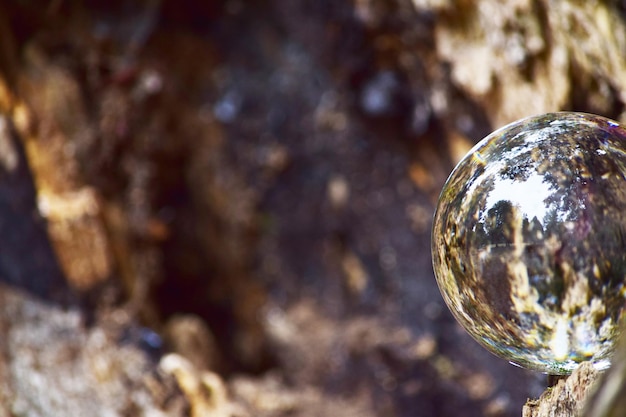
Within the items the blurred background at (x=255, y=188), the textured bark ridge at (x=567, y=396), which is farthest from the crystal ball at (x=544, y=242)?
the blurred background at (x=255, y=188)

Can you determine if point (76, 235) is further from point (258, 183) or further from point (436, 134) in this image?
point (436, 134)

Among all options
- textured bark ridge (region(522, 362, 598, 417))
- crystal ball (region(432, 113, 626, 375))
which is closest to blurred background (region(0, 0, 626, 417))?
textured bark ridge (region(522, 362, 598, 417))

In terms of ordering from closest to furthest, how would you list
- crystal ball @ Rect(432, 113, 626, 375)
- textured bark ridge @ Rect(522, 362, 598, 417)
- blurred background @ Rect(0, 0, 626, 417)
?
crystal ball @ Rect(432, 113, 626, 375)
textured bark ridge @ Rect(522, 362, 598, 417)
blurred background @ Rect(0, 0, 626, 417)

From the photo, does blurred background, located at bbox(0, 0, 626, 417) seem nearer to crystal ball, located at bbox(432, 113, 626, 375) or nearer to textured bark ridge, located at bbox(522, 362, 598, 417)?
textured bark ridge, located at bbox(522, 362, 598, 417)

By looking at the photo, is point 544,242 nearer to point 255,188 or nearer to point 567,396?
point 567,396

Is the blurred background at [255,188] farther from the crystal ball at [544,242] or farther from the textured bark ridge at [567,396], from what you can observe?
the crystal ball at [544,242]

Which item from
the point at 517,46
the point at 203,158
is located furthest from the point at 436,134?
the point at 203,158
